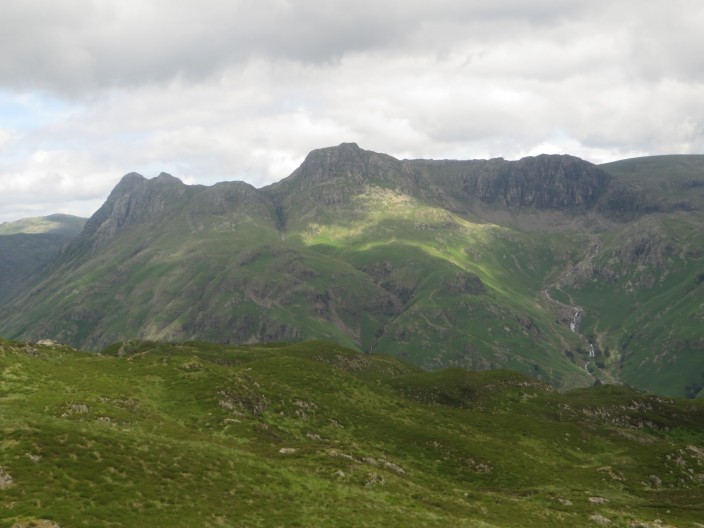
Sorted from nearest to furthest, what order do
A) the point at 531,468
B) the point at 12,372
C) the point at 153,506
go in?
the point at 153,506 < the point at 12,372 < the point at 531,468

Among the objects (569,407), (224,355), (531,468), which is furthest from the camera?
(224,355)

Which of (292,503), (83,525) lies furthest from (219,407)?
(83,525)

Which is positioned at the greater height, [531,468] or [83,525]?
[83,525]

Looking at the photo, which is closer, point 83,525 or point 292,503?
point 83,525

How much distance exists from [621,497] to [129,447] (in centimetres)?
7858

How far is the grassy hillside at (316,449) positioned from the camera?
4347 cm

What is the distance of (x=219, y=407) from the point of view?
281 feet

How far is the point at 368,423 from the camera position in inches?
3991

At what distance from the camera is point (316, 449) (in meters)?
70.7

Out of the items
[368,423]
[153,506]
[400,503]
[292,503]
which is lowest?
[368,423]

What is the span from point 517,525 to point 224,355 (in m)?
124

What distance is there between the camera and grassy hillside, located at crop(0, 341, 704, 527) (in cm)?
4347

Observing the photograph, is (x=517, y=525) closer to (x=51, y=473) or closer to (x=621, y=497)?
(x=621, y=497)

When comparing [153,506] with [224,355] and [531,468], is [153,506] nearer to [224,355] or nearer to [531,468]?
[531,468]
